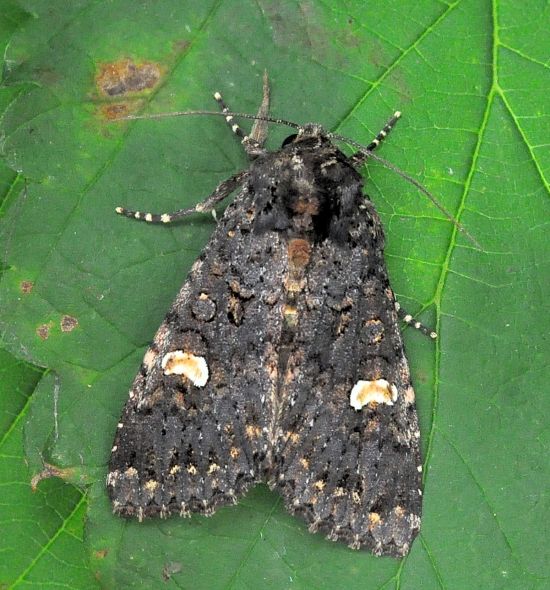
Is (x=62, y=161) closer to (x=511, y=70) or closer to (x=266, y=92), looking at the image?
(x=266, y=92)

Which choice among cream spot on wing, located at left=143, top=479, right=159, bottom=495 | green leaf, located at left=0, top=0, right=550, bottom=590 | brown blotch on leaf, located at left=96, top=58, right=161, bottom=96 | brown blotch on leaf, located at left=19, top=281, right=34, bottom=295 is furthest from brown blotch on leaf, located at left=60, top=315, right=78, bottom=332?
brown blotch on leaf, located at left=96, top=58, right=161, bottom=96

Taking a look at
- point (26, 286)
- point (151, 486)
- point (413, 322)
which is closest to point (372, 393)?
point (413, 322)

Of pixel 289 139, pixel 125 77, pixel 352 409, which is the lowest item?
pixel 352 409

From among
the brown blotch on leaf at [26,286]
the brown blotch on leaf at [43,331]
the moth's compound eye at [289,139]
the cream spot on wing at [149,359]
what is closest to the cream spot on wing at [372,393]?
the cream spot on wing at [149,359]

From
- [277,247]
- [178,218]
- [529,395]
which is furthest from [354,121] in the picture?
[529,395]

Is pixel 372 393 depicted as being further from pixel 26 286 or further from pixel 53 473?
pixel 26 286

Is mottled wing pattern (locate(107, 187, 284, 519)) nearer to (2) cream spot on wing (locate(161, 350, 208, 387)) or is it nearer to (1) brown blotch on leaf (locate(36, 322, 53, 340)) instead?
(2) cream spot on wing (locate(161, 350, 208, 387))

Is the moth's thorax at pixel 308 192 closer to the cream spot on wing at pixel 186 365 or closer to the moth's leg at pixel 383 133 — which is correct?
the moth's leg at pixel 383 133
